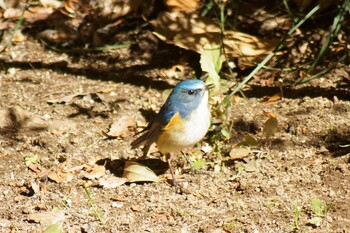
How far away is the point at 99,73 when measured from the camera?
7699 millimetres

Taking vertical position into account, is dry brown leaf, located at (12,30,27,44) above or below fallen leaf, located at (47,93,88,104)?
above

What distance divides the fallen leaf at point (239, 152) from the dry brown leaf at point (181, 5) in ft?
7.33

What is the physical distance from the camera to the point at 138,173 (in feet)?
19.9

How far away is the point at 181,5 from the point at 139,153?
2181 mm

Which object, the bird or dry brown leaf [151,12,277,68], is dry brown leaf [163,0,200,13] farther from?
the bird

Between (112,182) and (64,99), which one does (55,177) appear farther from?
(64,99)

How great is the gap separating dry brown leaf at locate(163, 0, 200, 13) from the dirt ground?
45 centimetres

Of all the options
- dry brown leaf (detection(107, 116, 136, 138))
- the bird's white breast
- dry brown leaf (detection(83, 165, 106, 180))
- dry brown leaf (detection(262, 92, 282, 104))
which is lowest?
dry brown leaf (detection(83, 165, 106, 180))

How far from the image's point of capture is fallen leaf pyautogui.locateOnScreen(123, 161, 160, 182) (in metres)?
6.06

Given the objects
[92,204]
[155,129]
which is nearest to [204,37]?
[155,129]

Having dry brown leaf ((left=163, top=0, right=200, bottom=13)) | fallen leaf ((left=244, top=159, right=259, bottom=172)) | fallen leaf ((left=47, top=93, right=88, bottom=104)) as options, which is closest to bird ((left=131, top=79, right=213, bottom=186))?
fallen leaf ((left=244, top=159, right=259, bottom=172))

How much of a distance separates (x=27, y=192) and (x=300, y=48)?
3.48 m

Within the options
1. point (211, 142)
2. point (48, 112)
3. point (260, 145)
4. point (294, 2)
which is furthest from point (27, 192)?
point (294, 2)

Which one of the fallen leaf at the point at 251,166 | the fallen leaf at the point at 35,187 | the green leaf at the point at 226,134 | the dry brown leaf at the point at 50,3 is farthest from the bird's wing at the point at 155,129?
the dry brown leaf at the point at 50,3
